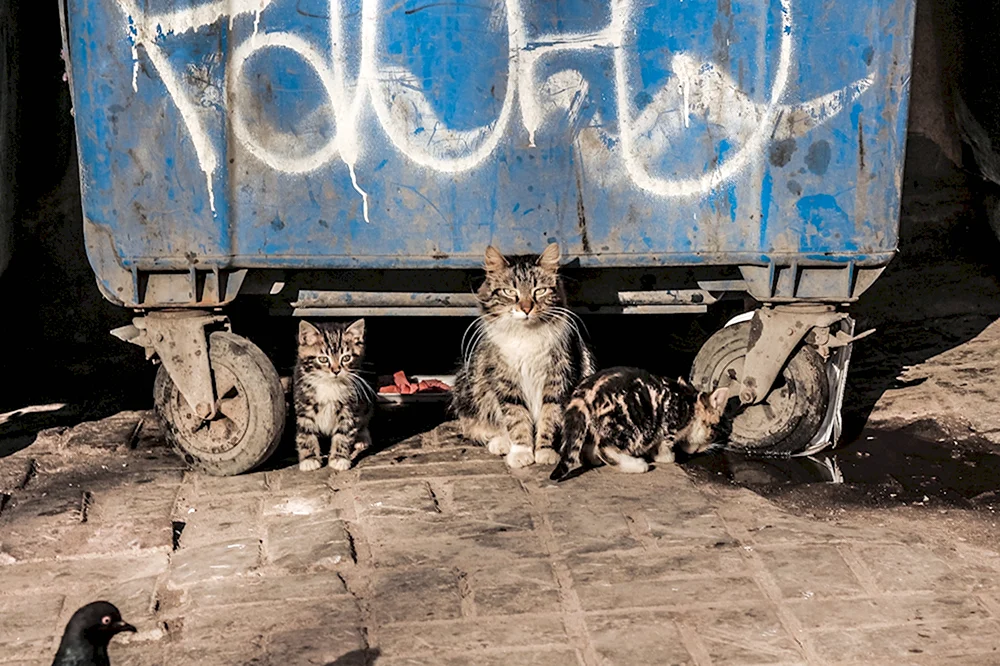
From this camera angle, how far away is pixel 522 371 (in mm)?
5273

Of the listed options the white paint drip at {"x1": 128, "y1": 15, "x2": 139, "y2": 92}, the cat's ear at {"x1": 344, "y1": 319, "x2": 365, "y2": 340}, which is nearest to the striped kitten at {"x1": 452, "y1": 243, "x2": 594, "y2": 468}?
the cat's ear at {"x1": 344, "y1": 319, "x2": 365, "y2": 340}

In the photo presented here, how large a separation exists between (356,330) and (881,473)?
7.91 ft

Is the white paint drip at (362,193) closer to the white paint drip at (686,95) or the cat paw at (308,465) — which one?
the cat paw at (308,465)

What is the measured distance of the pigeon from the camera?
289cm

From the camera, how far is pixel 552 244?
15.7 ft

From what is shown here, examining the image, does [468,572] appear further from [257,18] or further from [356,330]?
[257,18]

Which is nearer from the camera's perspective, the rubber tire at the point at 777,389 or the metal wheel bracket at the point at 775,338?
the metal wheel bracket at the point at 775,338

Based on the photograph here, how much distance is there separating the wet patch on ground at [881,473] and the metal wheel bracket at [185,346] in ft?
7.00

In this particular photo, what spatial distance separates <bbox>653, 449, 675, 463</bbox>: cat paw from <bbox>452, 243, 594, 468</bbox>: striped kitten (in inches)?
18.1

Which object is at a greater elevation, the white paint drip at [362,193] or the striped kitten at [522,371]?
the white paint drip at [362,193]

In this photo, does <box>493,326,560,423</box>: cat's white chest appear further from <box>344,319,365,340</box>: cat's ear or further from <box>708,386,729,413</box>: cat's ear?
<box>708,386,729,413</box>: cat's ear

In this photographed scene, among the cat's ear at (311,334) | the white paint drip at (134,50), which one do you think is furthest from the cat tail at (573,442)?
the white paint drip at (134,50)

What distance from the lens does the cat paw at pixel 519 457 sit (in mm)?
5180

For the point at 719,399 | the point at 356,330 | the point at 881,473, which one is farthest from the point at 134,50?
the point at 881,473
